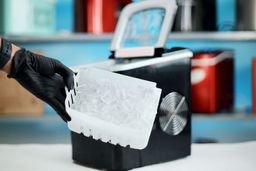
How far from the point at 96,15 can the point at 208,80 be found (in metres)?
0.54

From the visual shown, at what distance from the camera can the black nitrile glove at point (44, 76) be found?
896 mm

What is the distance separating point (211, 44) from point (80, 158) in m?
1.20

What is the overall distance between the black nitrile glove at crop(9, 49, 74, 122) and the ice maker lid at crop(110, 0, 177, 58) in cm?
19

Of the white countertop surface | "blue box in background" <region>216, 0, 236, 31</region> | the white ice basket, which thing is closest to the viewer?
the white ice basket

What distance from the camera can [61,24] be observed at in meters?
2.07

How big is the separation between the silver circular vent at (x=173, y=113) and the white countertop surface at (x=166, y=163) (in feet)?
0.28

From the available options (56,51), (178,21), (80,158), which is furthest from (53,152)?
(56,51)

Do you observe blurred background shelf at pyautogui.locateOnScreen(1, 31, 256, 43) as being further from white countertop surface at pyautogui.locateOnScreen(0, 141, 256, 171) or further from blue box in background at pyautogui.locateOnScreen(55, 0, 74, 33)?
white countertop surface at pyautogui.locateOnScreen(0, 141, 256, 171)

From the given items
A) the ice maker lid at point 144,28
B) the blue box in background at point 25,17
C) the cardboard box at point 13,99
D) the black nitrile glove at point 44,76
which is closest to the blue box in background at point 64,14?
the blue box in background at point 25,17

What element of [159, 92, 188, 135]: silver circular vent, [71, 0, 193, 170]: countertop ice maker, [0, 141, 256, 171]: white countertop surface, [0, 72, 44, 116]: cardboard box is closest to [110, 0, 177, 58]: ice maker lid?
[71, 0, 193, 170]: countertop ice maker

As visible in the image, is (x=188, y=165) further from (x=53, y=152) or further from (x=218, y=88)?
(x=218, y=88)

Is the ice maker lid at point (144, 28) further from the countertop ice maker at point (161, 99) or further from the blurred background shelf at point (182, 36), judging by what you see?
the blurred background shelf at point (182, 36)

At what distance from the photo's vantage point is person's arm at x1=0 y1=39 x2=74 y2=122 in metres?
0.89

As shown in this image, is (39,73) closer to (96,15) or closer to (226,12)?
(96,15)
